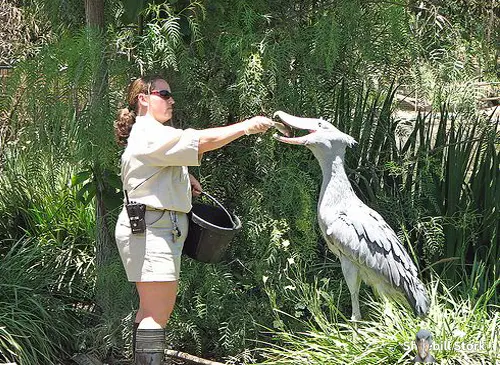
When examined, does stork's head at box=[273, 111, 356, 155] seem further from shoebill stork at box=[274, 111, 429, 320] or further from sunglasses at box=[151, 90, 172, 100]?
sunglasses at box=[151, 90, 172, 100]

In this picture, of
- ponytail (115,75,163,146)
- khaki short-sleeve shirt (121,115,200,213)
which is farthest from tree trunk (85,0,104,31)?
khaki short-sleeve shirt (121,115,200,213)

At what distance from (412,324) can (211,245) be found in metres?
1.05

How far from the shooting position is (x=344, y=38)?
486cm

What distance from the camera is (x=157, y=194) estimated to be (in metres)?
4.14

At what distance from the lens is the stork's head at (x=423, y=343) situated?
3717mm

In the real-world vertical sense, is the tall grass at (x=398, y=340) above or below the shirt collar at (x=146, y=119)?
below

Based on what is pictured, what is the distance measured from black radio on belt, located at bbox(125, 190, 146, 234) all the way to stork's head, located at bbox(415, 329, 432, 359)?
4.44 ft

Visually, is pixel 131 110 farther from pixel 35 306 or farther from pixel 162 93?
pixel 35 306

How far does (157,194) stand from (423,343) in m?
1.39

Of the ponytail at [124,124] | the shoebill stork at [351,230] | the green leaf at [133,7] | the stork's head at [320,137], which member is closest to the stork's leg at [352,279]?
the shoebill stork at [351,230]

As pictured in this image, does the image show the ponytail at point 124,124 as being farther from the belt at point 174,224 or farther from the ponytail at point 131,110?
the belt at point 174,224

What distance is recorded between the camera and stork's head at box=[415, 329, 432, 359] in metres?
3.72

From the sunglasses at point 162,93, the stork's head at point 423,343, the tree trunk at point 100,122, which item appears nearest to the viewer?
the stork's head at point 423,343

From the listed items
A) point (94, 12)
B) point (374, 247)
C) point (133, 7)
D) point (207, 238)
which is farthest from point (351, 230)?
point (94, 12)
